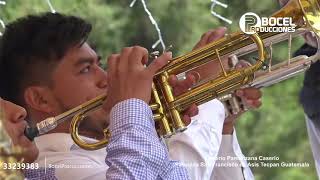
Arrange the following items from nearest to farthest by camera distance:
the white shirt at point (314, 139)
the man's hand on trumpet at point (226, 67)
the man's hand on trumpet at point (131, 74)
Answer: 1. the man's hand on trumpet at point (131, 74)
2. the man's hand on trumpet at point (226, 67)
3. the white shirt at point (314, 139)

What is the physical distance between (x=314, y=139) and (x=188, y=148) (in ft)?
0.72

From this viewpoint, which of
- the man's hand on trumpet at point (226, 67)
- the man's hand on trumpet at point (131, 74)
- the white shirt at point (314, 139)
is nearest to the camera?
the man's hand on trumpet at point (131, 74)

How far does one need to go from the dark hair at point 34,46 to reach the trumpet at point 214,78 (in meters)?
0.13

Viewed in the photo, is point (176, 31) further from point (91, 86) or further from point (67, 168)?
point (67, 168)

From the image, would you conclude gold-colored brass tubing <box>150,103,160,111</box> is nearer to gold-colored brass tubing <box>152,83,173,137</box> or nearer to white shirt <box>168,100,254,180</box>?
gold-colored brass tubing <box>152,83,173,137</box>

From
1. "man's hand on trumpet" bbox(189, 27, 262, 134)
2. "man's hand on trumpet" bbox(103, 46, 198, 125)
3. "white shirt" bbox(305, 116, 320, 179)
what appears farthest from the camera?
"white shirt" bbox(305, 116, 320, 179)

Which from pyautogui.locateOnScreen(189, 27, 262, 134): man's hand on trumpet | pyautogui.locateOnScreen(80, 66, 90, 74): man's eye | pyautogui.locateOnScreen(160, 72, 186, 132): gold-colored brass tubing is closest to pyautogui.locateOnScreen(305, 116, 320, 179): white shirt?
pyautogui.locateOnScreen(189, 27, 262, 134): man's hand on trumpet

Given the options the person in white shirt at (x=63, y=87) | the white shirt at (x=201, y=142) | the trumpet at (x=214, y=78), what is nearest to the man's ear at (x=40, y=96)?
the person in white shirt at (x=63, y=87)

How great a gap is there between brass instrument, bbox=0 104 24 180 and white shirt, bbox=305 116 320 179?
19.3 inches

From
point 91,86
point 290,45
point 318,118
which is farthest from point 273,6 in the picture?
point 91,86

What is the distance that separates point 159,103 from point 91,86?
0.17 m

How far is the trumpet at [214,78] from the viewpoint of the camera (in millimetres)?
966

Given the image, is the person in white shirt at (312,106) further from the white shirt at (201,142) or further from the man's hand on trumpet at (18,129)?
the man's hand on trumpet at (18,129)

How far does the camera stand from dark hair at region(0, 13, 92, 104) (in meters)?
1.09
